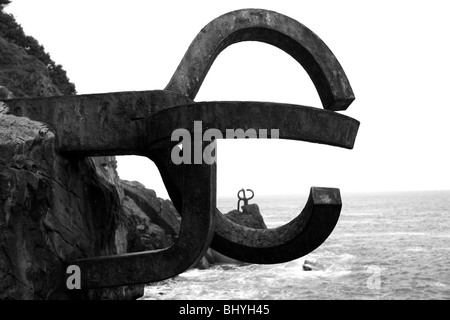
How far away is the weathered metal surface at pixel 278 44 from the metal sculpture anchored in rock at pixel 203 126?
0.01 m

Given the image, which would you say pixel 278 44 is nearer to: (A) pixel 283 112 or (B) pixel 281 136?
(A) pixel 283 112

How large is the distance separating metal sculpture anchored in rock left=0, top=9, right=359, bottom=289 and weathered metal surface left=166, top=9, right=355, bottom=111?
1 cm

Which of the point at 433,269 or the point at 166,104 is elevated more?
the point at 166,104

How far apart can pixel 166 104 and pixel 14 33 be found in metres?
19.8

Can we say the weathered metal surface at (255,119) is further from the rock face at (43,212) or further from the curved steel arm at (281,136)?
the rock face at (43,212)

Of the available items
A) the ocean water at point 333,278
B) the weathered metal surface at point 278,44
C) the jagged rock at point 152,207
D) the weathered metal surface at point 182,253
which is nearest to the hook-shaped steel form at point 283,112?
the weathered metal surface at point 278,44

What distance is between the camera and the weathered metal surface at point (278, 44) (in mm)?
9414

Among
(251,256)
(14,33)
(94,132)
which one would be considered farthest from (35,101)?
(14,33)

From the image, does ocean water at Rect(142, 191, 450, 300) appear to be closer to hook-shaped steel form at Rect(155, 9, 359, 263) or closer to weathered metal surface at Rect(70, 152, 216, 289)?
hook-shaped steel form at Rect(155, 9, 359, 263)

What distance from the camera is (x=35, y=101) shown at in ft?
29.3

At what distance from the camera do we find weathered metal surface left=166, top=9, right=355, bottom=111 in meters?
9.41
